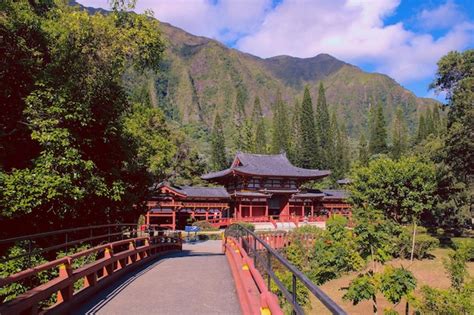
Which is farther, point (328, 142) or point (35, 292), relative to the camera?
point (328, 142)

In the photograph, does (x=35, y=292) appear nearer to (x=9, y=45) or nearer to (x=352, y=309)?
(x=9, y=45)

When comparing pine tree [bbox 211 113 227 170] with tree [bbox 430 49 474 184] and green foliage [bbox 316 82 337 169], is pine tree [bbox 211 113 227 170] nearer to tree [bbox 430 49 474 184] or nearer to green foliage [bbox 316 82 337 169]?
green foliage [bbox 316 82 337 169]

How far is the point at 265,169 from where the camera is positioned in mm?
44531

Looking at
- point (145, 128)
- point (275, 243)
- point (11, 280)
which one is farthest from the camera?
point (145, 128)

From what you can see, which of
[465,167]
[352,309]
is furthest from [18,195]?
[465,167]

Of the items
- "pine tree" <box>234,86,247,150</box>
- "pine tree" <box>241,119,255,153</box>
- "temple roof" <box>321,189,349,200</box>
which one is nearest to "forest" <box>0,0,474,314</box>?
"temple roof" <box>321,189,349,200</box>

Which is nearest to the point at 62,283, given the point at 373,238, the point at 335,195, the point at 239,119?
the point at 373,238

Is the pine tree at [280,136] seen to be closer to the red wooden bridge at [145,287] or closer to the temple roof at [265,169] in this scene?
the temple roof at [265,169]

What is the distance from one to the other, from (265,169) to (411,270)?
2334 centimetres

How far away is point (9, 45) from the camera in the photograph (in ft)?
33.9

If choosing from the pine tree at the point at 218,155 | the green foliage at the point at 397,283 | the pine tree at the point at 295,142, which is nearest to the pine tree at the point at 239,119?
the pine tree at the point at 218,155

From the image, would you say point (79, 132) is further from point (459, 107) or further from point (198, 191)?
point (198, 191)

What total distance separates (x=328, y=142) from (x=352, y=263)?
63.2 metres

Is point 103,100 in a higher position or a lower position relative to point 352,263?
higher
